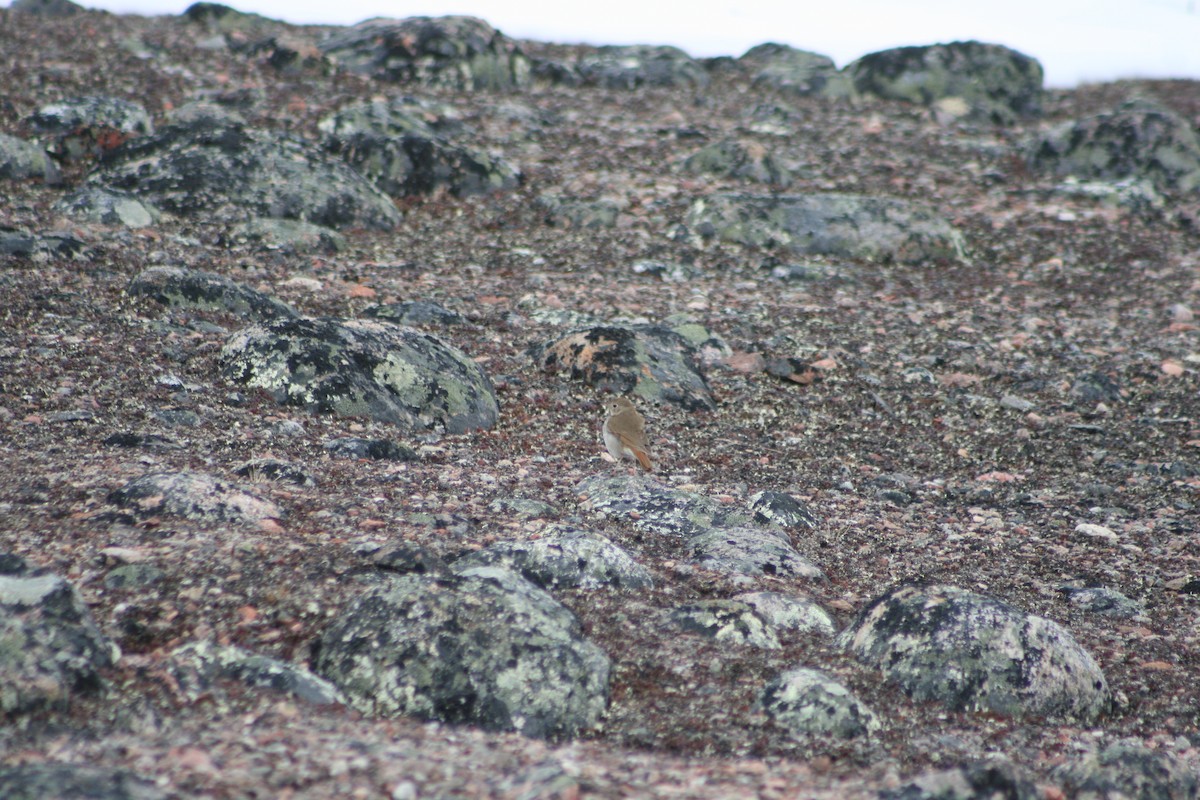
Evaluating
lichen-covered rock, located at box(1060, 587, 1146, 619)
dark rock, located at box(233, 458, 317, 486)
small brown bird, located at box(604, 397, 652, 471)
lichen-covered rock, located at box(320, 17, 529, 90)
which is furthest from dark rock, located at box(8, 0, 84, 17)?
lichen-covered rock, located at box(1060, 587, 1146, 619)

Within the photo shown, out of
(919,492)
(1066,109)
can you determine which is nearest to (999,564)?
(919,492)

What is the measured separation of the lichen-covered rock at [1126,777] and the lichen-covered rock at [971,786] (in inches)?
11.5

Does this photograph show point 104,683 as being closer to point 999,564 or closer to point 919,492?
point 999,564

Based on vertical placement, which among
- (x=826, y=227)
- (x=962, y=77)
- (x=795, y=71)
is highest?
(x=962, y=77)

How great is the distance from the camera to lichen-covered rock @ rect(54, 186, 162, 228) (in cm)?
741

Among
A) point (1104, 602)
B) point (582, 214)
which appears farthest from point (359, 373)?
point (582, 214)

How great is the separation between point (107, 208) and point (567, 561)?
5.61 meters

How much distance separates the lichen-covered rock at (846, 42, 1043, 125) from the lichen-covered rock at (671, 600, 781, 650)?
39.6 feet

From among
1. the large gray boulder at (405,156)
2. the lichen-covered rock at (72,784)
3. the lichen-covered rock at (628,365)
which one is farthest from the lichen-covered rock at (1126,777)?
the large gray boulder at (405,156)

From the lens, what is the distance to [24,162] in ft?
26.3

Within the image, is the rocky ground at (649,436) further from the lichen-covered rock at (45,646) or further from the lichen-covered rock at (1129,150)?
the lichen-covered rock at (1129,150)

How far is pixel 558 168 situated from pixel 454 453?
5.78 m

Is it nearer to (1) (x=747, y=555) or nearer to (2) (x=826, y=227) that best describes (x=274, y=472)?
(1) (x=747, y=555)

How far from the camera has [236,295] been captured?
6.29 meters
